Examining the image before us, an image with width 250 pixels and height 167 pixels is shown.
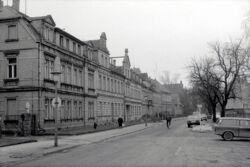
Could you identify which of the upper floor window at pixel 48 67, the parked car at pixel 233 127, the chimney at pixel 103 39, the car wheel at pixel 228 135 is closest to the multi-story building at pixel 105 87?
the chimney at pixel 103 39

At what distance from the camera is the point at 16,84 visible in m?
32.1

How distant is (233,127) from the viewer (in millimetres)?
23484

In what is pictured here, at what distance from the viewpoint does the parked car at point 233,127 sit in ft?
76.3

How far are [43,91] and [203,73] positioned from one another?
106 feet

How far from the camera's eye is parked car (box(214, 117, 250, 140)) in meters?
23.2

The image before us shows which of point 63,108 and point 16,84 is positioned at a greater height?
point 16,84

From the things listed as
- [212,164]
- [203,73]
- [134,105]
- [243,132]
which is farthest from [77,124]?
[134,105]

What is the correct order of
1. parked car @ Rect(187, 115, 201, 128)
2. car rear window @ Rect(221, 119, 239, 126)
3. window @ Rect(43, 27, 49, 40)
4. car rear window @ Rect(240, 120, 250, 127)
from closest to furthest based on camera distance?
car rear window @ Rect(240, 120, 250, 127) → car rear window @ Rect(221, 119, 239, 126) → window @ Rect(43, 27, 49, 40) → parked car @ Rect(187, 115, 201, 128)

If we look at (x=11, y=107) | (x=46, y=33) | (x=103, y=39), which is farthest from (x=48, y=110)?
(x=103, y=39)

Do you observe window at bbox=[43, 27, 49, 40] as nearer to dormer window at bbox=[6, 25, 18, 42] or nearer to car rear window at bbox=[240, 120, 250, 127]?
dormer window at bbox=[6, 25, 18, 42]

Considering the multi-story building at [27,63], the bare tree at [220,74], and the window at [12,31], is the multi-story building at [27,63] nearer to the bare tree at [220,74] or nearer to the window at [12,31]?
the window at [12,31]

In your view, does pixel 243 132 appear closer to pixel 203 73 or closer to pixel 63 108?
pixel 63 108

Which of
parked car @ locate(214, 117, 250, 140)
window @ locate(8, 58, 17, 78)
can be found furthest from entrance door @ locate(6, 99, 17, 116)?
parked car @ locate(214, 117, 250, 140)

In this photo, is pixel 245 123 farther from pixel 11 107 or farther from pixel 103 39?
pixel 103 39
